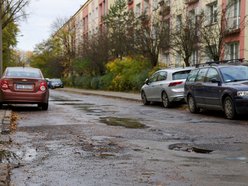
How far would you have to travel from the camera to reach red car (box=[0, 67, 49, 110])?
16125mm

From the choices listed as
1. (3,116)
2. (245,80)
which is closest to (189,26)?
(245,80)

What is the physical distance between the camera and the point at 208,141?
9.04m

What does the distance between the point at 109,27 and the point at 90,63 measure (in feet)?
25.1

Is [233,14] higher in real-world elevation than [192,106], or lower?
higher

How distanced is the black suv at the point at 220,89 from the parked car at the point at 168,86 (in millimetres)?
1741

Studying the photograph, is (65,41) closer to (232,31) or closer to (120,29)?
(120,29)

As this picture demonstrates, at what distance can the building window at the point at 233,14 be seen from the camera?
28109 millimetres

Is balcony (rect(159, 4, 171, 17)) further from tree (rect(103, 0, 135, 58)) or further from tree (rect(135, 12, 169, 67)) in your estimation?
tree (rect(103, 0, 135, 58))

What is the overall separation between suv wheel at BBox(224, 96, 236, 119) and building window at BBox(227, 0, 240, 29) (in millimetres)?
15355

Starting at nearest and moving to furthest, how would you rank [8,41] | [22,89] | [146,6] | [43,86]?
1. [22,89]
2. [43,86]
3. [146,6]
4. [8,41]

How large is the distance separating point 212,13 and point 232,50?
2555 millimetres

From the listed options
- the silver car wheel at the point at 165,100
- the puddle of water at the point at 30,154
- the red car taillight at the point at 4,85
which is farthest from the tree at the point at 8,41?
the puddle of water at the point at 30,154

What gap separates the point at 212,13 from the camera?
28984 millimetres

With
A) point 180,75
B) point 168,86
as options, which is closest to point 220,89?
point 168,86
